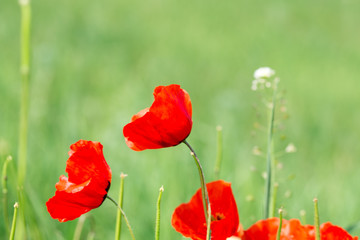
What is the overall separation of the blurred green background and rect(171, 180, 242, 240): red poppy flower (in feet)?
0.47

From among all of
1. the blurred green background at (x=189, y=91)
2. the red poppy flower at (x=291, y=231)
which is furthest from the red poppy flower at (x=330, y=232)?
the blurred green background at (x=189, y=91)

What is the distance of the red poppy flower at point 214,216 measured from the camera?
1.83 ft

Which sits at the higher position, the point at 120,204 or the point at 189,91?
the point at 189,91

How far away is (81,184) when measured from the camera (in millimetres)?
545

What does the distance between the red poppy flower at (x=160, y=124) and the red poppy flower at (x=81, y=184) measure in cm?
4

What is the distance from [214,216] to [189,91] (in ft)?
6.50

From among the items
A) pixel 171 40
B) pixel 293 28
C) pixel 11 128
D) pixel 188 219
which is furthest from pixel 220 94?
pixel 188 219

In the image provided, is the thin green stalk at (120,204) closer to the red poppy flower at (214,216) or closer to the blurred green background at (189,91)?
the red poppy flower at (214,216)

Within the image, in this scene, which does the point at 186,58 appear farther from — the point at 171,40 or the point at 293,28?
the point at 293,28

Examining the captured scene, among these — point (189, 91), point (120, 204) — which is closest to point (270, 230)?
point (120, 204)

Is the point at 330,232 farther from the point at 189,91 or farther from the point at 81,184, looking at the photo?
the point at 189,91

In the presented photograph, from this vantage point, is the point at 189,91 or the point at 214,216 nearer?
the point at 214,216

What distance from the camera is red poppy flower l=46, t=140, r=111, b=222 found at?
0.54m

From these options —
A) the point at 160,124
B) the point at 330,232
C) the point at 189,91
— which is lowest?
the point at 330,232
